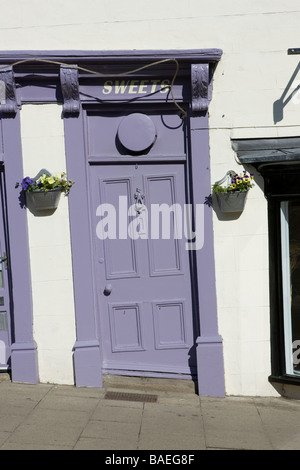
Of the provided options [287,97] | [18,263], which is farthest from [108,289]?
[287,97]

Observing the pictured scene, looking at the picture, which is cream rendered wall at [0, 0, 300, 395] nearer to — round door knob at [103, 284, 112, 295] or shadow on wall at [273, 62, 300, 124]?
shadow on wall at [273, 62, 300, 124]

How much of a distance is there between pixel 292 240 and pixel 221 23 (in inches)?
98.9

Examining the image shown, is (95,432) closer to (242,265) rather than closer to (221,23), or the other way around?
(242,265)

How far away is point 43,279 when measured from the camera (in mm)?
6320

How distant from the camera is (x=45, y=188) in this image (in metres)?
6.08

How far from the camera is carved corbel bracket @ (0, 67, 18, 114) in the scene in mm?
6110

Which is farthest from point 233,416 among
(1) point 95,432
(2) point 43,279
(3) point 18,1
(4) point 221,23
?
(3) point 18,1

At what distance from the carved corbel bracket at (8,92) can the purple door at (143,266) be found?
1.09m

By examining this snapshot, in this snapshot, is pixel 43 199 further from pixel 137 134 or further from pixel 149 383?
pixel 149 383

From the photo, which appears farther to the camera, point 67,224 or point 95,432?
point 67,224

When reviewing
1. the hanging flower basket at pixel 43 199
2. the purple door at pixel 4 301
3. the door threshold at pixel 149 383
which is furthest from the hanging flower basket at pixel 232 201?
the purple door at pixel 4 301

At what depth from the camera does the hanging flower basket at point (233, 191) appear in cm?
608

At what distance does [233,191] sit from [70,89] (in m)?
2.07

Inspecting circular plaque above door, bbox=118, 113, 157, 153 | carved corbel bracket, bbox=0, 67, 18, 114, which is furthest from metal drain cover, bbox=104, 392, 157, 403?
carved corbel bracket, bbox=0, 67, 18, 114
